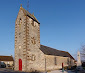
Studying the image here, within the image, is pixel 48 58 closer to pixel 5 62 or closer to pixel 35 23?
pixel 35 23

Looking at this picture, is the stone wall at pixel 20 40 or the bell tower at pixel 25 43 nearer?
the bell tower at pixel 25 43

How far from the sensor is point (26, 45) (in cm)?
2308

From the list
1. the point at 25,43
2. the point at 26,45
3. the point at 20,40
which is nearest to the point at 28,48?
the point at 26,45

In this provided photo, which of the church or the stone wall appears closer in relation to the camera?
the church

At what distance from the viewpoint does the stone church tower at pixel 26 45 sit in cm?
2272

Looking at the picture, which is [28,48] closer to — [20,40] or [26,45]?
[26,45]

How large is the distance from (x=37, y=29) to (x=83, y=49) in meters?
13.9

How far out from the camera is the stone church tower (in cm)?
2272

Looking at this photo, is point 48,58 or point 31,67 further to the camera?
point 48,58

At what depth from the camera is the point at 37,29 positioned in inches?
1097

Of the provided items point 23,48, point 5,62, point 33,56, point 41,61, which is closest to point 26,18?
point 23,48

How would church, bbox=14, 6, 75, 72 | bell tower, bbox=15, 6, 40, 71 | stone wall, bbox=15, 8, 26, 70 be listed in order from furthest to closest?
stone wall, bbox=15, 8, 26, 70 < church, bbox=14, 6, 75, 72 < bell tower, bbox=15, 6, 40, 71

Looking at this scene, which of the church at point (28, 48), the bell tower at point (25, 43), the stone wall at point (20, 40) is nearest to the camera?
the bell tower at point (25, 43)

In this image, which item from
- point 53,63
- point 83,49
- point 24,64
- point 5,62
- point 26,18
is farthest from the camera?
point 5,62
